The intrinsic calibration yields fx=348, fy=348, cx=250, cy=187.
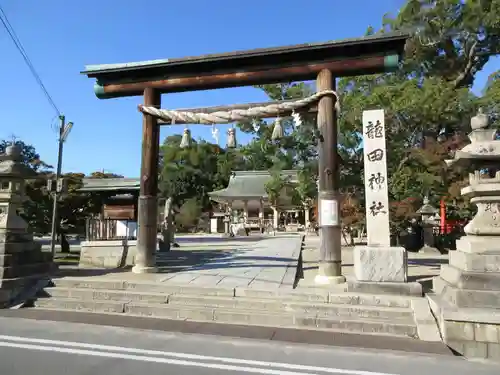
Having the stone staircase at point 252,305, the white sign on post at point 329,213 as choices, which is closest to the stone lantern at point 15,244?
the stone staircase at point 252,305

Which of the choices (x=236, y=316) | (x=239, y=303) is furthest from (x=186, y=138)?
(x=236, y=316)

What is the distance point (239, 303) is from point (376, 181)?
11.5 ft

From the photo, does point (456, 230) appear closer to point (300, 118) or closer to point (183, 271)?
point (300, 118)

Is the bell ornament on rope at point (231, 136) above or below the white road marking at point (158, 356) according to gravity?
above

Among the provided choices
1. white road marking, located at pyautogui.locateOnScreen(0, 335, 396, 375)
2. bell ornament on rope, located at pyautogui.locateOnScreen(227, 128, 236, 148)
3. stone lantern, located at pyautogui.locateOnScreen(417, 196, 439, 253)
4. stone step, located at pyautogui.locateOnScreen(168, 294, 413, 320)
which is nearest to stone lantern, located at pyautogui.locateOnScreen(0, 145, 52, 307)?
white road marking, located at pyautogui.locateOnScreen(0, 335, 396, 375)

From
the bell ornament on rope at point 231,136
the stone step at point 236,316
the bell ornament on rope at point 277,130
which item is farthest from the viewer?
the bell ornament on rope at point 231,136

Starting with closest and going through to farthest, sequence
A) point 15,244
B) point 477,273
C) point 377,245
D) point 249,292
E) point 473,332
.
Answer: point 473,332 < point 477,273 < point 249,292 < point 377,245 < point 15,244

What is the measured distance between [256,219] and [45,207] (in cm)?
2494

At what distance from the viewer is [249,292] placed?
21.3ft

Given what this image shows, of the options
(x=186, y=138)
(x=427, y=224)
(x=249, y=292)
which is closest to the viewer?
(x=249, y=292)

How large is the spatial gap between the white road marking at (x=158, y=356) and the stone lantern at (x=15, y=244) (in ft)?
7.60

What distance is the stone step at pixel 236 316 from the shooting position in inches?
216

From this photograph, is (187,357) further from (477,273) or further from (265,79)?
(265,79)

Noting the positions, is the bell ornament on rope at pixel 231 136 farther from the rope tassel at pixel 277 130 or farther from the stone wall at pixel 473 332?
the stone wall at pixel 473 332
